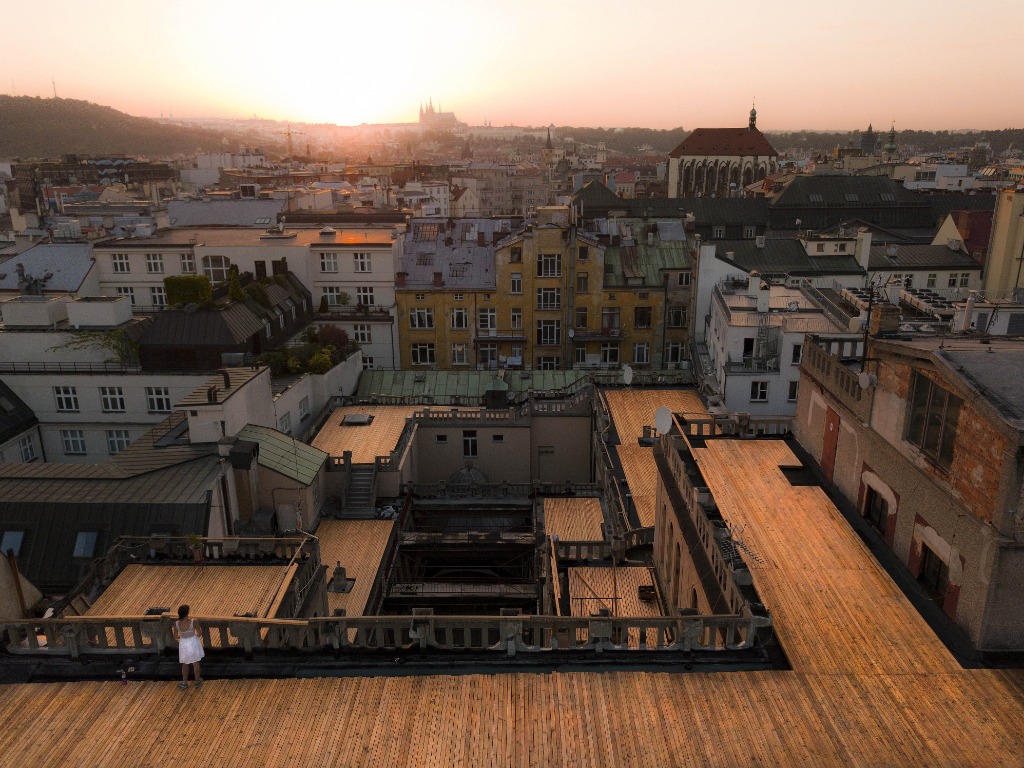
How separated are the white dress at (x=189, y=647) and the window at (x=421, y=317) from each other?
44667mm

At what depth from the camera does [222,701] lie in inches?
631

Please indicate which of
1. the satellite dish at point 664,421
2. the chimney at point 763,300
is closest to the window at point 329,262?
the chimney at point 763,300

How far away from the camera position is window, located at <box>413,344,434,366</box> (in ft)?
198

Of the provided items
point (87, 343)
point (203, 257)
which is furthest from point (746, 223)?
point (87, 343)

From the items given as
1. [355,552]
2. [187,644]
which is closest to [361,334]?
[355,552]

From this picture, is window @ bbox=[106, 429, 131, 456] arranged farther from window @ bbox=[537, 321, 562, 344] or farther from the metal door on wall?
the metal door on wall

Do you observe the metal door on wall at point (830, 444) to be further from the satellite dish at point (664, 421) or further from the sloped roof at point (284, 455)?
the sloped roof at point (284, 455)

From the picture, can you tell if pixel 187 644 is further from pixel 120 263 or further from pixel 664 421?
pixel 120 263

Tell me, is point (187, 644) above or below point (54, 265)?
below

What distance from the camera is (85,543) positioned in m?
25.7

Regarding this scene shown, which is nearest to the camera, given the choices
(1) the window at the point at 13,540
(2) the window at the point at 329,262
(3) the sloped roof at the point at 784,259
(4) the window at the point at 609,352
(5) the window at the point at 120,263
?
(1) the window at the point at 13,540

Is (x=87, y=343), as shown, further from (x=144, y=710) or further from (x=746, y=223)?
(x=746, y=223)

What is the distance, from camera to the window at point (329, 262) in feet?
193

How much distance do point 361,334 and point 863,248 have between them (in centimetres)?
4326
